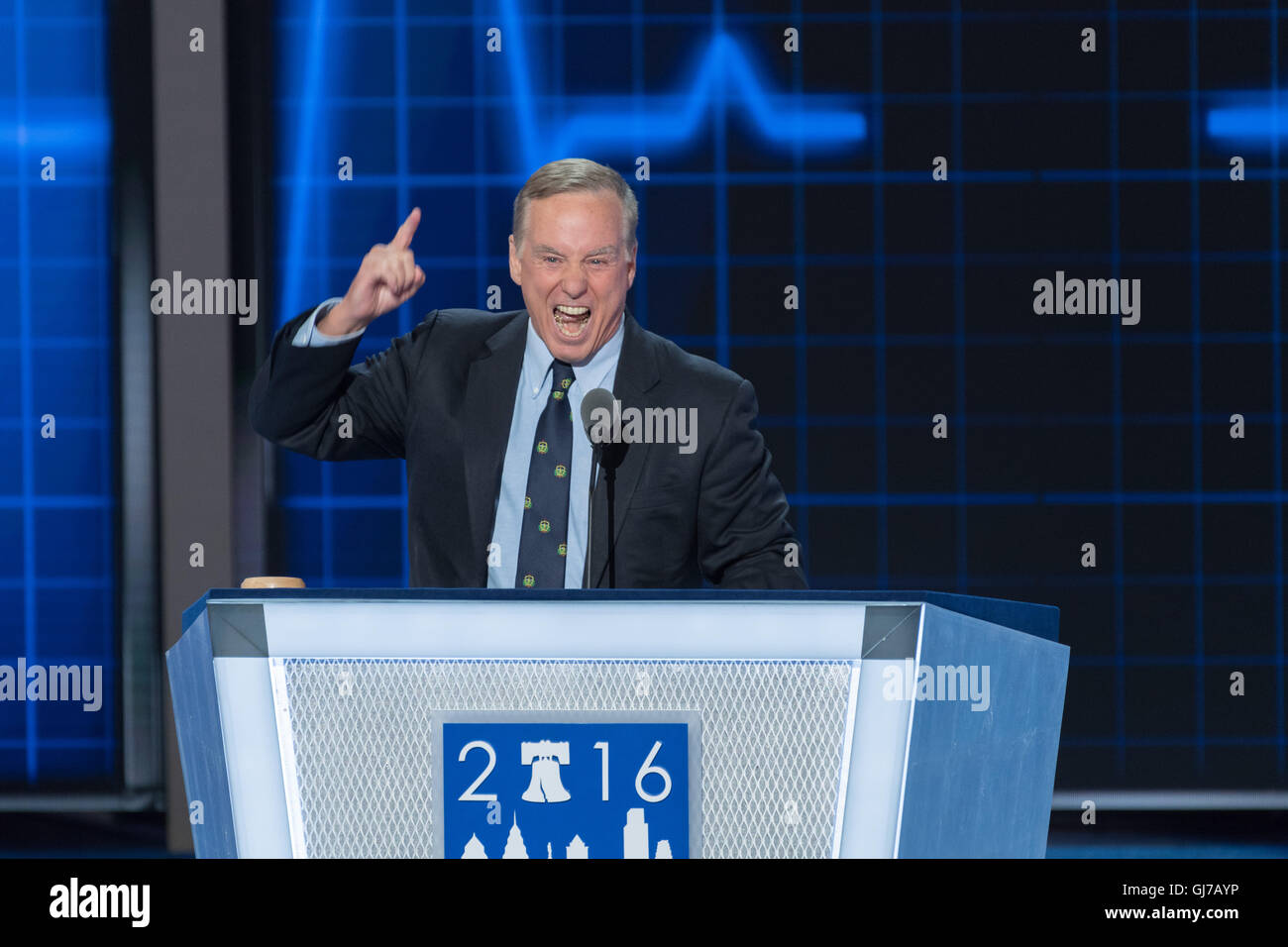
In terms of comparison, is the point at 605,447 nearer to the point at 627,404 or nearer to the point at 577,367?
the point at 627,404

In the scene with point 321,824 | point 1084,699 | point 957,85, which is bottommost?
point 1084,699

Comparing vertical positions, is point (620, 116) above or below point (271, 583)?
above

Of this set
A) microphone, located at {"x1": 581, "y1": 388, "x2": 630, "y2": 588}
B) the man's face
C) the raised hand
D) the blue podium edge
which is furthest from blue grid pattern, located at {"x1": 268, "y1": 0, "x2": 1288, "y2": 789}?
the blue podium edge

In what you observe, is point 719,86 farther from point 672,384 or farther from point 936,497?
point 672,384

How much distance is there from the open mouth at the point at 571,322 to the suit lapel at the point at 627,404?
13 cm

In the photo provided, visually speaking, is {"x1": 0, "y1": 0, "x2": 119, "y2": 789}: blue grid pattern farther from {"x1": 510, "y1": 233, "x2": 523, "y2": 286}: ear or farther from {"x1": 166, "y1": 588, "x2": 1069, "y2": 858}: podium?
{"x1": 166, "y1": 588, "x2": 1069, "y2": 858}: podium

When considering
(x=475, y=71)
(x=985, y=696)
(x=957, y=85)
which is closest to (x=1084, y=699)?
(x=957, y=85)

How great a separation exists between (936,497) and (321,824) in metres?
4.47

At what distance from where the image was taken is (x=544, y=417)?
3.05 m

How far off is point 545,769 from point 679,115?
180 inches

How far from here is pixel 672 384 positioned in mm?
3244

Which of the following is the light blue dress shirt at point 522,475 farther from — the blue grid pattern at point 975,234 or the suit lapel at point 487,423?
the blue grid pattern at point 975,234

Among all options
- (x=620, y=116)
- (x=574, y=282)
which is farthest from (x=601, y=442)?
(x=620, y=116)

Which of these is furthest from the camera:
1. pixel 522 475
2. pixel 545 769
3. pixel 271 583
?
pixel 522 475
